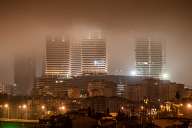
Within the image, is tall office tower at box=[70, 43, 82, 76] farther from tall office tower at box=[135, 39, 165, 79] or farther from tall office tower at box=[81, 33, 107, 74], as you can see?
tall office tower at box=[135, 39, 165, 79]

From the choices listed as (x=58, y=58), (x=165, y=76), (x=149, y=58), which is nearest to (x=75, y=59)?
(x=58, y=58)

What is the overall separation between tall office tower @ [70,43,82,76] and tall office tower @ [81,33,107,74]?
55 cm

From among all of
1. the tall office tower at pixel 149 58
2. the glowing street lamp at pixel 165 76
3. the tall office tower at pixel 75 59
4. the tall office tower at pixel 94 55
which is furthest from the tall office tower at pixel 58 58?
the glowing street lamp at pixel 165 76

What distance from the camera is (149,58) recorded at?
4528 centimetres

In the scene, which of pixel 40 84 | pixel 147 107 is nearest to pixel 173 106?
pixel 147 107

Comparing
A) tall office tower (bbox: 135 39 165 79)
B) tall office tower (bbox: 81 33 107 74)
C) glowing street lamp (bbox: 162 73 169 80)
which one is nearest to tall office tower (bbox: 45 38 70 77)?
tall office tower (bbox: 81 33 107 74)

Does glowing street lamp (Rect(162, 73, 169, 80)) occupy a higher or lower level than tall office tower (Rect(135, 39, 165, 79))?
lower

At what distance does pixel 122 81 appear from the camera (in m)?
37.8

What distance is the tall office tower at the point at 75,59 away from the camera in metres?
44.8

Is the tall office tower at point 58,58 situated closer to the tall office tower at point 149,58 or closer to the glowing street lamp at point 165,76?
the tall office tower at point 149,58

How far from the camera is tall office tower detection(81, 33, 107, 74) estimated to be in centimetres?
4505

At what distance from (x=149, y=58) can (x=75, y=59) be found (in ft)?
23.5

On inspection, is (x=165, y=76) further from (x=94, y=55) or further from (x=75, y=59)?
(x=75, y=59)

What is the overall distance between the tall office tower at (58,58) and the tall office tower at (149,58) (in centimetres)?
678
